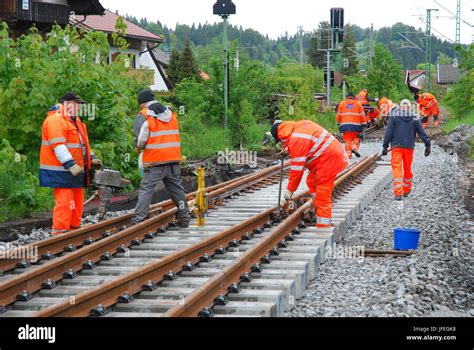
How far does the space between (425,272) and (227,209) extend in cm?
490

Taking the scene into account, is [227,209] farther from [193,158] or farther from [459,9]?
[459,9]

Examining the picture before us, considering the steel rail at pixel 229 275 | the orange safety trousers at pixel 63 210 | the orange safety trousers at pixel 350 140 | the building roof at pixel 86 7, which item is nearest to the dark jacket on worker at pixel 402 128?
the steel rail at pixel 229 275

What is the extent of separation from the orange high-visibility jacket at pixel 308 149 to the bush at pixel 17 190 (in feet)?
14.0

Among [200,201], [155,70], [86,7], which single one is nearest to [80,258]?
[200,201]

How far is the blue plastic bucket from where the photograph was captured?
393 inches

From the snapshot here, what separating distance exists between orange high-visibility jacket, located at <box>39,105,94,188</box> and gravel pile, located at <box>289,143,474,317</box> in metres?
3.48

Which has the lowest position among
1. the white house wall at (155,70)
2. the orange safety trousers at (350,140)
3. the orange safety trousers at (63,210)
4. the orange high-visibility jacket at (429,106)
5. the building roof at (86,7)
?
the orange safety trousers at (63,210)

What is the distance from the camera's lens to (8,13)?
3491 cm

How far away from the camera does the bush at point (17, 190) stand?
12164mm

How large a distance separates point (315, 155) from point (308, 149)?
31 cm

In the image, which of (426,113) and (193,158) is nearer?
(193,158)

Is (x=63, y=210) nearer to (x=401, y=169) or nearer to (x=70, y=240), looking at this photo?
(x=70, y=240)

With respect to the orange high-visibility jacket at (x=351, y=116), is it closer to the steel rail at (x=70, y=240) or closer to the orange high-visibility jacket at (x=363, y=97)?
the orange high-visibility jacket at (x=363, y=97)

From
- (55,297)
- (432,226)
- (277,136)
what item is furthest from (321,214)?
(55,297)
